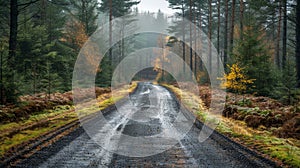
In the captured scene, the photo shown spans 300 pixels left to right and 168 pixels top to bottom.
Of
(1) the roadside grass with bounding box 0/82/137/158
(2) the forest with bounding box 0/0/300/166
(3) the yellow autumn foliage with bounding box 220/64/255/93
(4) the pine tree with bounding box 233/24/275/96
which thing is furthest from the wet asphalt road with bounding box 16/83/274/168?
(4) the pine tree with bounding box 233/24/275/96

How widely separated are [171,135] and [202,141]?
4.22 ft

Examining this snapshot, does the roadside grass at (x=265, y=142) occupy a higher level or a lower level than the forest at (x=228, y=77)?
lower

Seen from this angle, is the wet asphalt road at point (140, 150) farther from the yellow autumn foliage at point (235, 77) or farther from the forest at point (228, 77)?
the yellow autumn foliage at point (235, 77)

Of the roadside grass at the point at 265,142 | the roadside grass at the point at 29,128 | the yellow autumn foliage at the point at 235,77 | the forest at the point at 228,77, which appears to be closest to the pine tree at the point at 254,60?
the forest at the point at 228,77

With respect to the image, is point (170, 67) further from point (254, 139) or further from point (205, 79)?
point (254, 139)

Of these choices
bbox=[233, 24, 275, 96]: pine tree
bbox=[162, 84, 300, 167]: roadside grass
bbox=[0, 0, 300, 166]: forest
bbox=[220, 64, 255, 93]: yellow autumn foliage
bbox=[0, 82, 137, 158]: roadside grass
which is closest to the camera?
bbox=[162, 84, 300, 167]: roadside grass

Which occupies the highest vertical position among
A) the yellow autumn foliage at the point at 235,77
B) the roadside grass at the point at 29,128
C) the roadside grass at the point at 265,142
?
the yellow autumn foliage at the point at 235,77

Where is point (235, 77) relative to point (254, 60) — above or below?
below

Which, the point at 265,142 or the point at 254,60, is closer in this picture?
the point at 265,142

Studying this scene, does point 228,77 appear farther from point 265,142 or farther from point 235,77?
point 265,142

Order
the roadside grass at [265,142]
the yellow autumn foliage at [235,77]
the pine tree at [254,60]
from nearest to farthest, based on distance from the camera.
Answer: the roadside grass at [265,142] → the yellow autumn foliage at [235,77] → the pine tree at [254,60]

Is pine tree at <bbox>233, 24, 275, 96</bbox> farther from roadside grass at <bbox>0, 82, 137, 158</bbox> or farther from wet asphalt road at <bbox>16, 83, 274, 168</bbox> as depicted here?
roadside grass at <bbox>0, 82, 137, 158</bbox>

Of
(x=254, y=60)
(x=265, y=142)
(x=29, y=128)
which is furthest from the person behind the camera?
(x=254, y=60)

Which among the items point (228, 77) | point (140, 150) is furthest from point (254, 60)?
point (140, 150)
